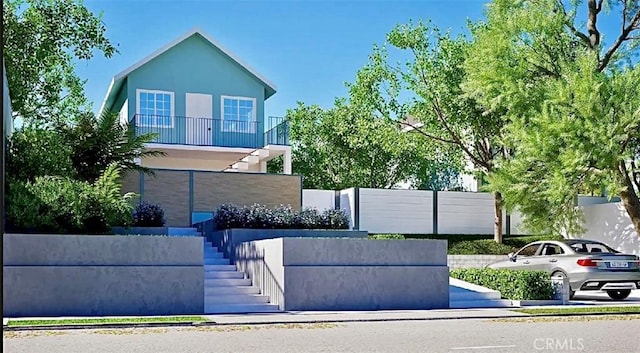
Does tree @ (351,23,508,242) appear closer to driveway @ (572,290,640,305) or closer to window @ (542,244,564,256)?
driveway @ (572,290,640,305)

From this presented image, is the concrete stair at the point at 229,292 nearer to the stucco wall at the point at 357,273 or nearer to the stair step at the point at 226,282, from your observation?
the stair step at the point at 226,282

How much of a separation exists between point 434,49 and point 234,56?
7.82m

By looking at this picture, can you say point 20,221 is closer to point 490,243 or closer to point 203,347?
point 203,347

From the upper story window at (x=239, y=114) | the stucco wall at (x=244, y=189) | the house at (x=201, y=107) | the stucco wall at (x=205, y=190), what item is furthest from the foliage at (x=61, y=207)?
the upper story window at (x=239, y=114)

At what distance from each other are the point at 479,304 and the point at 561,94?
6176 millimetres

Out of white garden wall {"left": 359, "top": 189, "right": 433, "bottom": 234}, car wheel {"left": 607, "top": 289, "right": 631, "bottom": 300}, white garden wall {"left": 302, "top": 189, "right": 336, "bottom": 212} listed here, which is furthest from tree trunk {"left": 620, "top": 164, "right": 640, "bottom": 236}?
white garden wall {"left": 302, "top": 189, "right": 336, "bottom": 212}

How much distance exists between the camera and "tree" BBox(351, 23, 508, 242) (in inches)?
1048

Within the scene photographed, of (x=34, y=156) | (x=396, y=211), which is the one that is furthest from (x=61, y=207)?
(x=396, y=211)

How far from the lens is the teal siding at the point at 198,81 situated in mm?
28797

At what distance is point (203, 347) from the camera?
969 cm

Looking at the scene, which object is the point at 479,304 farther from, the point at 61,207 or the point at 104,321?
the point at 61,207

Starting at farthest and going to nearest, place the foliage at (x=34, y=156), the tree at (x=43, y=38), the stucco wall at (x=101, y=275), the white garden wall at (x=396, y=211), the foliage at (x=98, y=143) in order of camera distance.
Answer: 1. the white garden wall at (x=396, y=211)
2. the tree at (x=43, y=38)
3. the foliage at (x=98, y=143)
4. the foliage at (x=34, y=156)
5. the stucco wall at (x=101, y=275)

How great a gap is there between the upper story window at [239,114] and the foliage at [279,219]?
9.82 metres

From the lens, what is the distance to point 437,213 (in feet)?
93.5
